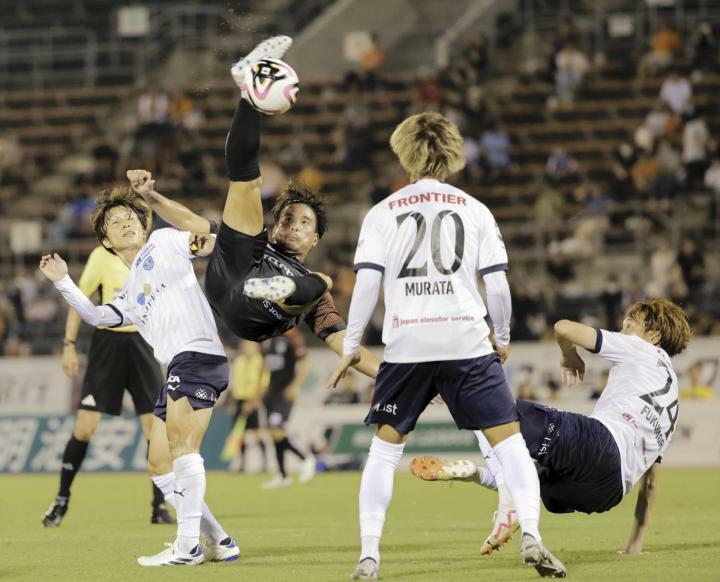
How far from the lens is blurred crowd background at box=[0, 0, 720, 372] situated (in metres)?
23.0

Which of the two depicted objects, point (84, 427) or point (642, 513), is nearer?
point (642, 513)

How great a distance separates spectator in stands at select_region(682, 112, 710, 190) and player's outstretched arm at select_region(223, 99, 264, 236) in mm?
16404

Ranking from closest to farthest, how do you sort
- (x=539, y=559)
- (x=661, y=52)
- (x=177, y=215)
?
(x=539, y=559) → (x=177, y=215) → (x=661, y=52)

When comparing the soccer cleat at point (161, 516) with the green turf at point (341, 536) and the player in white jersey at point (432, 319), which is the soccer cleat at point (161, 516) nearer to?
the green turf at point (341, 536)

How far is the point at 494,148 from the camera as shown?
2595 cm

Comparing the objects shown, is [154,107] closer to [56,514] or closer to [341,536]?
[56,514]

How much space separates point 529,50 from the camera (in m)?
28.9

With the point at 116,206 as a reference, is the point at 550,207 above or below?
above

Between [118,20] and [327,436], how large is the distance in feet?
52.1

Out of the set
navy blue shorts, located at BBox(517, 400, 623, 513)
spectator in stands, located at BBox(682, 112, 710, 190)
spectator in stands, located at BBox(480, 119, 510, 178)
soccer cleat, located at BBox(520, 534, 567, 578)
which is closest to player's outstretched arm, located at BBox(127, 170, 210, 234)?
navy blue shorts, located at BBox(517, 400, 623, 513)

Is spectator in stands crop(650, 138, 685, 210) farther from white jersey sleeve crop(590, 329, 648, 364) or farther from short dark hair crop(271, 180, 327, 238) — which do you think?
white jersey sleeve crop(590, 329, 648, 364)

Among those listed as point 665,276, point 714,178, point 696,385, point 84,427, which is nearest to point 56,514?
point 84,427

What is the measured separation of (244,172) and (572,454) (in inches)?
102

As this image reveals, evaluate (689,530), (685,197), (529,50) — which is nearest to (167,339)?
(689,530)
